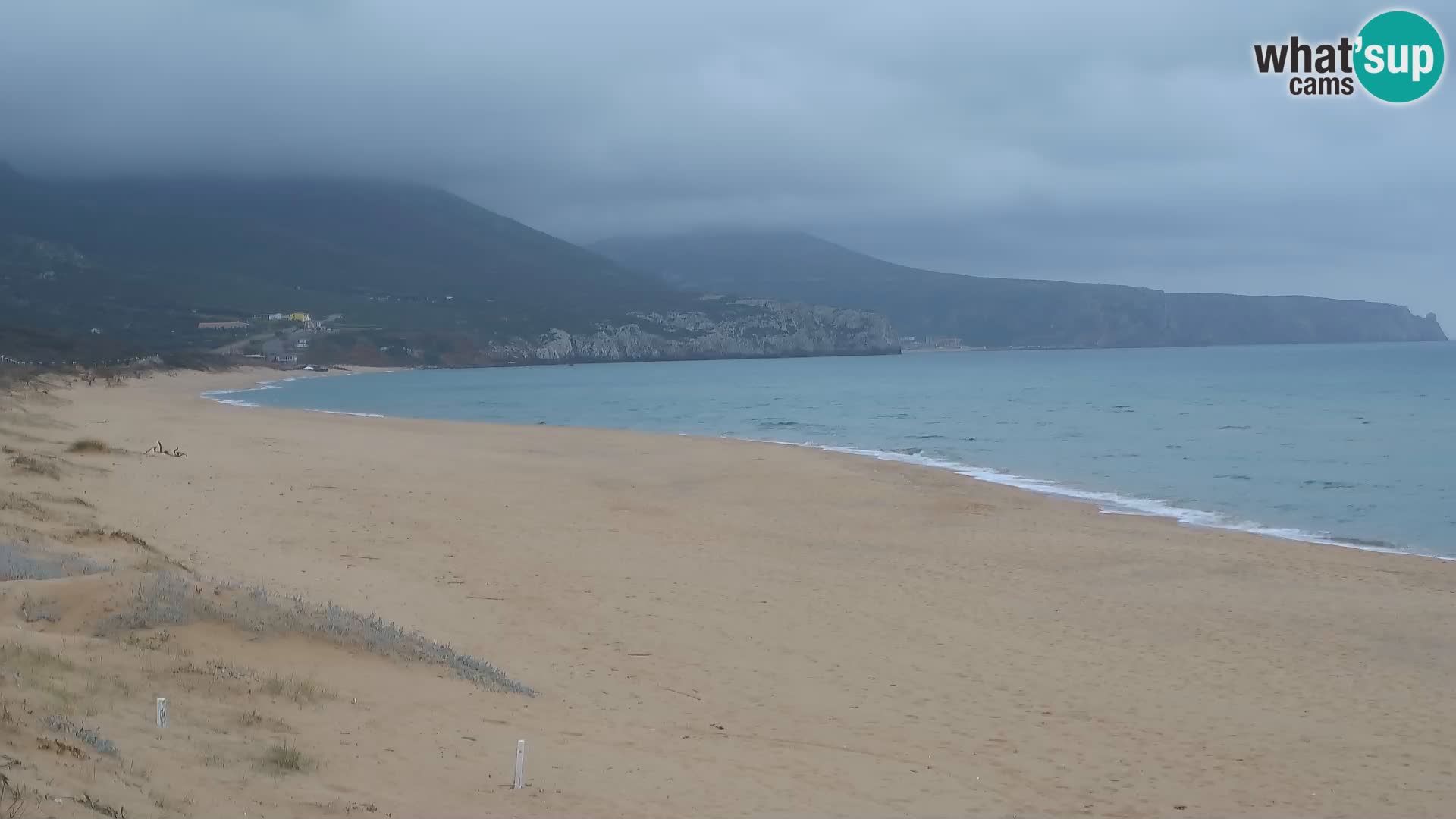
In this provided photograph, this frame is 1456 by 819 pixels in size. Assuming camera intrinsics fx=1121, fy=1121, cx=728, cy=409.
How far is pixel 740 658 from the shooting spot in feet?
36.1

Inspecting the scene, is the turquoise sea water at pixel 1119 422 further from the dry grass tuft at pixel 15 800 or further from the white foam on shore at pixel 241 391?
the dry grass tuft at pixel 15 800

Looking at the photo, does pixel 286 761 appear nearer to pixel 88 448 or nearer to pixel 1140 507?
pixel 88 448

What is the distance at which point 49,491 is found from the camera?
52.3 feet

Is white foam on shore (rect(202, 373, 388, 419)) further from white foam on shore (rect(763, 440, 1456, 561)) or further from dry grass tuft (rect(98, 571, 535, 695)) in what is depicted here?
dry grass tuft (rect(98, 571, 535, 695))

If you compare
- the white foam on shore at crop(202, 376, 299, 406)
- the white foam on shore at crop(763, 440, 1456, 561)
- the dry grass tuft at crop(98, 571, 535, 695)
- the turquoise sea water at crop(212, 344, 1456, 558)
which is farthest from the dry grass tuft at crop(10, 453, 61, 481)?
the white foam on shore at crop(202, 376, 299, 406)

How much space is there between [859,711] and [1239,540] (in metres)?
12.7

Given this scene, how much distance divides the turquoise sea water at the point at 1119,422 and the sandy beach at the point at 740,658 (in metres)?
5.23

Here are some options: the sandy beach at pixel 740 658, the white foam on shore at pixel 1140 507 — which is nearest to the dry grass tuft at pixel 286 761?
the sandy beach at pixel 740 658

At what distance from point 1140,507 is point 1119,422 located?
27.8 meters

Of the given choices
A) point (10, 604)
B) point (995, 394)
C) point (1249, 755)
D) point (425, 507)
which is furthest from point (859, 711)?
point (995, 394)

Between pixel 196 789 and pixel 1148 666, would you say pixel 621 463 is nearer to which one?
pixel 1148 666

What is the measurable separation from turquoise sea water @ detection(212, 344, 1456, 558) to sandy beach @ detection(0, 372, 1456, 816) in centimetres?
523

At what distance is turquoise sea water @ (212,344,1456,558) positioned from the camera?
2525 cm

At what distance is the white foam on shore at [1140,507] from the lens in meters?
20.1
